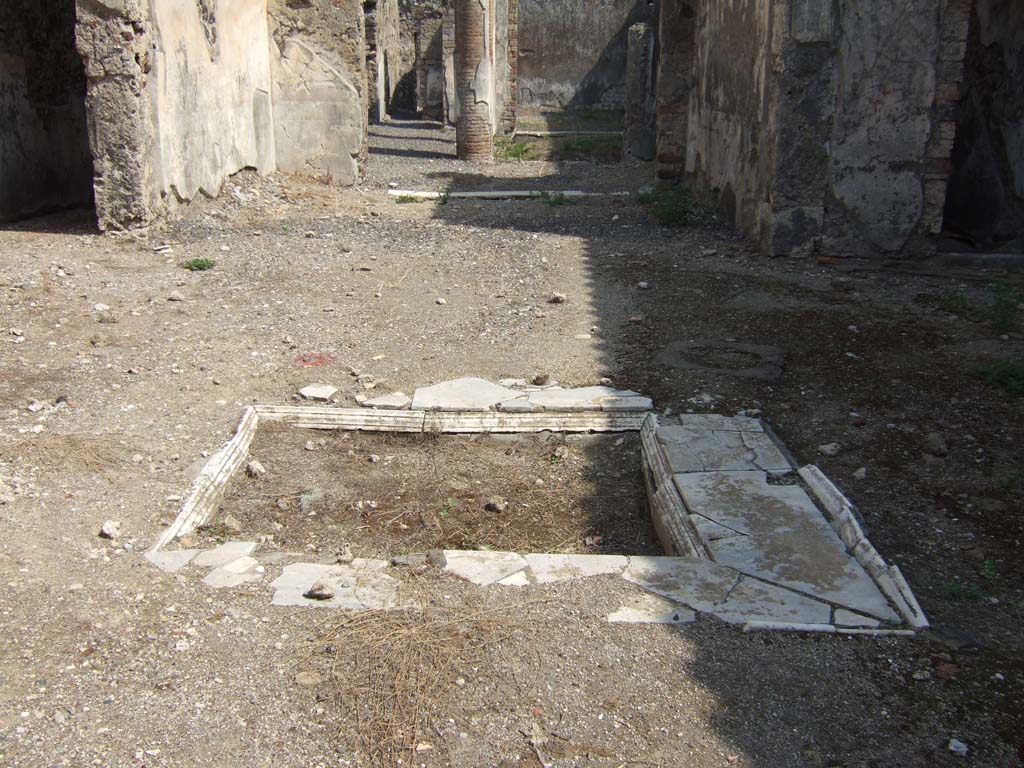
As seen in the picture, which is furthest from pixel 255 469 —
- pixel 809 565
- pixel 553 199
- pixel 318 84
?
pixel 318 84

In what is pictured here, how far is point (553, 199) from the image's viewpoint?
1126 cm

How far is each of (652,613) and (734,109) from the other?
23.0ft

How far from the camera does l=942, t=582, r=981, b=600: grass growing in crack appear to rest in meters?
3.20

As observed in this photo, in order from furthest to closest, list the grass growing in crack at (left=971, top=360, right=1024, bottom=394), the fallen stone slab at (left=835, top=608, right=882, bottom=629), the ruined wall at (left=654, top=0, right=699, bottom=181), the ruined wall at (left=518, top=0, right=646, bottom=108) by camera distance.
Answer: the ruined wall at (left=518, top=0, right=646, bottom=108), the ruined wall at (left=654, top=0, right=699, bottom=181), the grass growing in crack at (left=971, top=360, right=1024, bottom=394), the fallen stone slab at (left=835, top=608, right=882, bottom=629)

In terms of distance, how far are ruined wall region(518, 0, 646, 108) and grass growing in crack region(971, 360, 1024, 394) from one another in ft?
70.7

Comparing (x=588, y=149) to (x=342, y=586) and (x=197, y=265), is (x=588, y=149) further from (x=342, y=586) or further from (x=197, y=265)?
(x=342, y=586)

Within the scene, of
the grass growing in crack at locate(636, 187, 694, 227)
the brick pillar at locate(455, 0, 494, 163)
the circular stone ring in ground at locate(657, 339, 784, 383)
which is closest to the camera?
the circular stone ring in ground at locate(657, 339, 784, 383)

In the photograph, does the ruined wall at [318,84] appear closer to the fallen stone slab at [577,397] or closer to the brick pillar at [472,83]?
the brick pillar at [472,83]

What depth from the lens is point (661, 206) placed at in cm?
1011

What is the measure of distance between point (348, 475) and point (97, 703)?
78.0 inches

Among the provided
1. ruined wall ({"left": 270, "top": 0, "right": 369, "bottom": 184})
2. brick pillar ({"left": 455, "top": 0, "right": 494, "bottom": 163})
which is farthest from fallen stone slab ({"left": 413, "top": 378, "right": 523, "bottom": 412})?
brick pillar ({"left": 455, "top": 0, "right": 494, "bottom": 163})

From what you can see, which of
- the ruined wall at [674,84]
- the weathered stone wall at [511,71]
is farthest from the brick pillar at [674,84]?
the weathered stone wall at [511,71]

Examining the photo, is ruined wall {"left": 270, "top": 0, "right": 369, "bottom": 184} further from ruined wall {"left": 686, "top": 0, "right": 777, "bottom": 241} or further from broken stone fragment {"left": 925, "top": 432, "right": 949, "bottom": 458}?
broken stone fragment {"left": 925, "top": 432, "right": 949, "bottom": 458}

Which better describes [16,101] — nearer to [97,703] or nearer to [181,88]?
[181,88]
